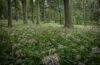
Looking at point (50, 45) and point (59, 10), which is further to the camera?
point (59, 10)

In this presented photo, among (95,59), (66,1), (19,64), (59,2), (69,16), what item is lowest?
(19,64)

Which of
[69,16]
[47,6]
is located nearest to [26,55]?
[69,16]

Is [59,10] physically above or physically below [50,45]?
above

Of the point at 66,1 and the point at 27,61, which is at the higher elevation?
the point at 66,1

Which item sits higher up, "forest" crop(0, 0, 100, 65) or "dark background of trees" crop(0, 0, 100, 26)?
"dark background of trees" crop(0, 0, 100, 26)

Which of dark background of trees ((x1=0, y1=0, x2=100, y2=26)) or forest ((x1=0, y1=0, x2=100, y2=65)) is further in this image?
dark background of trees ((x1=0, y1=0, x2=100, y2=26))

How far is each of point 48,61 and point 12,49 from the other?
6.52 feet

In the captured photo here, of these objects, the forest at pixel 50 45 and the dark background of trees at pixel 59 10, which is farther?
the dark background of trees at pixel 59 10

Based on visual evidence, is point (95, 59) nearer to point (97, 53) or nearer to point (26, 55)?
point (97, 53)

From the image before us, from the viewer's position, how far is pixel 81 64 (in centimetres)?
226

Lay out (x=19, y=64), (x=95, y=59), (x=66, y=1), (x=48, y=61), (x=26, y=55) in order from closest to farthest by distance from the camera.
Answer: (x=48, y=61) → (x=95, y=59) → (x=19, y=64) → (x=26, y=55) → (x=66, y=1)

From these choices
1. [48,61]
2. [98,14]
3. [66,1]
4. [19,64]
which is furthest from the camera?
[98,14]

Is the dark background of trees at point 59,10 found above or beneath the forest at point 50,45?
above

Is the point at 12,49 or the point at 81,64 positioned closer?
the point at 81,64
